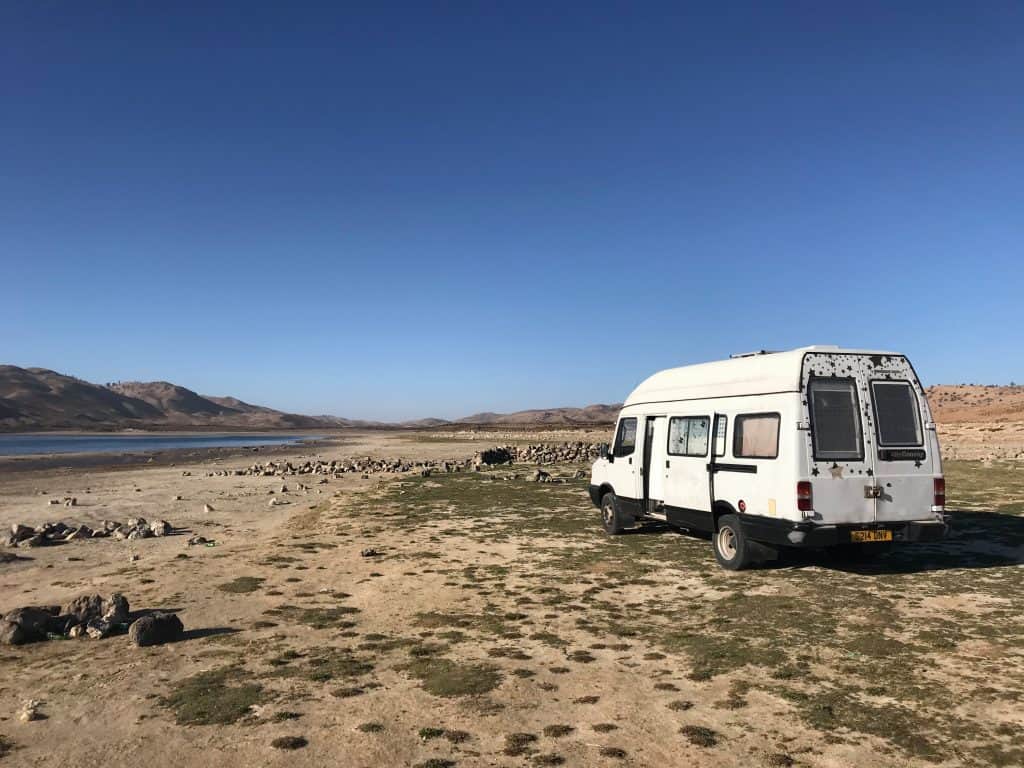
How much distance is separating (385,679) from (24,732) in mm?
3169

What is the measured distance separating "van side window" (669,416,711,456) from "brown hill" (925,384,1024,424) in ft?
170

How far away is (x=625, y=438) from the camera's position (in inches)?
575

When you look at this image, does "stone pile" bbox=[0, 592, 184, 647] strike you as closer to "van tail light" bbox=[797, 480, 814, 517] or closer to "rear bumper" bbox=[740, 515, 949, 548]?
"rear bumper" bbox=[740, 515, 949, 548]

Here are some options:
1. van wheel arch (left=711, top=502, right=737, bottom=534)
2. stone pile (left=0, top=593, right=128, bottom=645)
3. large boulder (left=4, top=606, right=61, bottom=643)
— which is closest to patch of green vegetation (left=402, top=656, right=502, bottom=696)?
stone pile (left=0, top=593, right=128, bottom=645)

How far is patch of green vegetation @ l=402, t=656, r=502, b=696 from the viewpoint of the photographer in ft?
21.0

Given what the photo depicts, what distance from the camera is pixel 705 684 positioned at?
21.0 ft

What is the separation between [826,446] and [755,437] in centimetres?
109

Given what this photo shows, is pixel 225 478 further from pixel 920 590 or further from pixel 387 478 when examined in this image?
pixel 920 590

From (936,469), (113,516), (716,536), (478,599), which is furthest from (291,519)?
(936,469)

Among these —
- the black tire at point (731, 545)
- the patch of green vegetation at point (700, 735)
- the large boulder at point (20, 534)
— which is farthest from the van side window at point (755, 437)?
the large boulder at point (20, 534)

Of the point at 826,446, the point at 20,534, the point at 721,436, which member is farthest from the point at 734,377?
the point at 20,534

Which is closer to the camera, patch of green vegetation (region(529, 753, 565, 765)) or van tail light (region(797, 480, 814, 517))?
patch of green vegetation (region(529, 753, 565, 765))

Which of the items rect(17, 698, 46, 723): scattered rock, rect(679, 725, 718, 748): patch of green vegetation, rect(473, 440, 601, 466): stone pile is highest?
rect(473, 440, 601, 466): stone pile

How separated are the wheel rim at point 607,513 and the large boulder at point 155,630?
30.3 feet
